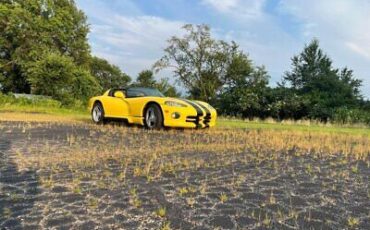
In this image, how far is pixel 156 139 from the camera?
851 cm

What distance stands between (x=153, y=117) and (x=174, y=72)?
29.2 metres

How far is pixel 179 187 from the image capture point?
13.7 ft

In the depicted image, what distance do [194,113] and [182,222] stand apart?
769cm

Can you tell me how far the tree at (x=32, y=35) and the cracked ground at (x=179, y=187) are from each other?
27870 mm

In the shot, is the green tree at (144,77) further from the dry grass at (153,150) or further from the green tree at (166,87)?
the dry grass at (153,150)

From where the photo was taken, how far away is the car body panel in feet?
34.6

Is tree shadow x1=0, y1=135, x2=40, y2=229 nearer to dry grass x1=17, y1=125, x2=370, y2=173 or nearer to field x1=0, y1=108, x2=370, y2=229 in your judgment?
field x1=0, y1=108, x2=370, y2=229

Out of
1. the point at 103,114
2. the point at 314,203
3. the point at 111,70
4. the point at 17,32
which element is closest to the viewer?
the point at 314,203

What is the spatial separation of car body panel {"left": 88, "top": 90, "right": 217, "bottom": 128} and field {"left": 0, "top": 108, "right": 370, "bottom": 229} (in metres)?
3.19

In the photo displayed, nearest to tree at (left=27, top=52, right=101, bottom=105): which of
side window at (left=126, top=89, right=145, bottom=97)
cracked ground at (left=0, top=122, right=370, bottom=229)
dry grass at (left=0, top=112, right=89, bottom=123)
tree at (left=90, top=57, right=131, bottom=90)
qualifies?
dry grass at (left=0, top=112, right=89, bottom=123)

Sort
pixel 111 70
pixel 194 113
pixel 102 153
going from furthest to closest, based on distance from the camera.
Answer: pixel 111 70 → pixel 194 113 → pixel 102 153

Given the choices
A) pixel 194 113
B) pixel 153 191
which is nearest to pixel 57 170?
pixel 153 191

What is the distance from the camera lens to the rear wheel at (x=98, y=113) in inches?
496

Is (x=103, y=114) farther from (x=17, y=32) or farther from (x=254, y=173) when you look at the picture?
(x=17, y=32)
